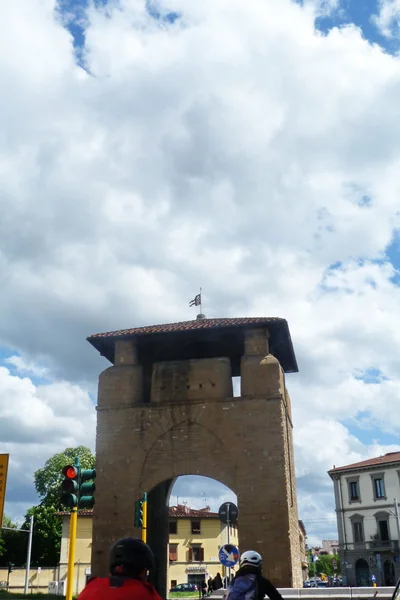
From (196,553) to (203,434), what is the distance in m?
31.2

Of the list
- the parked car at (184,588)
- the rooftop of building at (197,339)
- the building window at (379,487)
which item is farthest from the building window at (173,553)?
the rooftop of building at (197,339)

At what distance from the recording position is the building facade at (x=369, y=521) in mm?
47562

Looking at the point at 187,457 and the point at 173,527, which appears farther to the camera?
the point at 173,527

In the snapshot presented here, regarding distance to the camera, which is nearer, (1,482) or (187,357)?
(1,482)

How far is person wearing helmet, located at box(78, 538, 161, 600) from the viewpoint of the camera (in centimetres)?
298

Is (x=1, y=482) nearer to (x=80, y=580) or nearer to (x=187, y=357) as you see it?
(x=187, y=357)

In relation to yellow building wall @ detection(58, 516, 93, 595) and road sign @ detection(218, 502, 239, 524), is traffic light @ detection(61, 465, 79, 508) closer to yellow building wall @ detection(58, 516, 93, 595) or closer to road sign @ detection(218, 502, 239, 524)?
road sign @ detection(218, 502, 239, 524)

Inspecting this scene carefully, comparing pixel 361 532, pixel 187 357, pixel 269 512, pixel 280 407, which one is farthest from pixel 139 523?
pixel 361 532

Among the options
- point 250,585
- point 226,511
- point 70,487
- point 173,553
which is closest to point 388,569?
point 173,553

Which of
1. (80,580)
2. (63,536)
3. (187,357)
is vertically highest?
(187,357)

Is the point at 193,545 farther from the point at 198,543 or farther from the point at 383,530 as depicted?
the point at 383,530

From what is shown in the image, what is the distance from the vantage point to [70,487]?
1028 centimetres

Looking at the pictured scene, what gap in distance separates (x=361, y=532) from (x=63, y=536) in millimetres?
23887

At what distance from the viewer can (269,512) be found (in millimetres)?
17938
